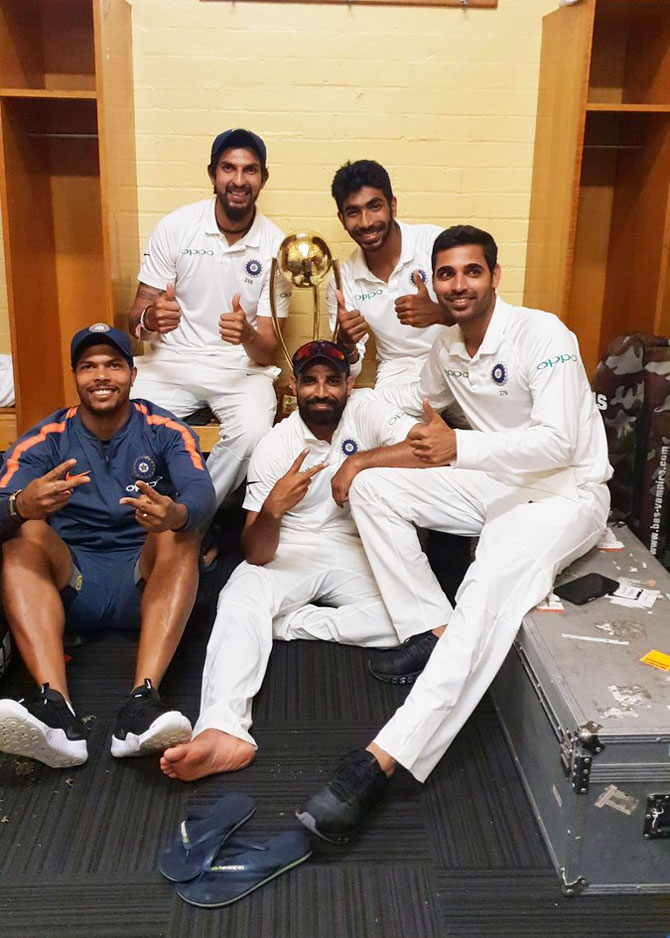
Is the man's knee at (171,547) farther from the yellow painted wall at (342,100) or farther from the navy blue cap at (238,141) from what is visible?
the yellow painted wall at (342,100)

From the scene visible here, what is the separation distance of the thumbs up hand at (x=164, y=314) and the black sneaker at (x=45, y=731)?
156cm

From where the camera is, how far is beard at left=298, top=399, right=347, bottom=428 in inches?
111

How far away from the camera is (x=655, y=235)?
3.59 m

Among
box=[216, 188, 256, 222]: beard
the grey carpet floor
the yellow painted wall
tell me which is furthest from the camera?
the yellow painted wall

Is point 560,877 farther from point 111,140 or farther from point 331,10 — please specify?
point 331,10

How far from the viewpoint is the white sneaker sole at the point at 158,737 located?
81.9 inches

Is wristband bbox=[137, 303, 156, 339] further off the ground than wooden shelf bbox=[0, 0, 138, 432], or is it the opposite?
wooden shelf bbox=[0, 0, 138, 432]

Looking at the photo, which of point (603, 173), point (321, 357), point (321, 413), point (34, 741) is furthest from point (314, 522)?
point (603, 173)

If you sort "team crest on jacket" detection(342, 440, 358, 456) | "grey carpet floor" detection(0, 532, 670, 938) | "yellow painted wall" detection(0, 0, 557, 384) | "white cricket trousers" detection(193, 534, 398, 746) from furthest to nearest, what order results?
"yellow painted wall" detection(0, 0, 557, 384), "team crest on jacket" detection(342, 440, 358, 456), "white cricket trousers" detection(193, 534, 398, 746), "grey carpet floor" detection(0, 532, 670, 938)

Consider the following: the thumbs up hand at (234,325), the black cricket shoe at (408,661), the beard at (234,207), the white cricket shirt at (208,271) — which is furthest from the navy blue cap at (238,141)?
the black cricket shoe at (408,661)

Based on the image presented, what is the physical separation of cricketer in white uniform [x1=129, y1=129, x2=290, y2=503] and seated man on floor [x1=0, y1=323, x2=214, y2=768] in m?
0.72

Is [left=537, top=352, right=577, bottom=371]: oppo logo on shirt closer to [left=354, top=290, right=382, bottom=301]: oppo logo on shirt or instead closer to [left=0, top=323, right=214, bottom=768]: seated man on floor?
[left=0, top=323, right=214, bottom=768]: seated man on floor

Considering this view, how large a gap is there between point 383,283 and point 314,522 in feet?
3.59

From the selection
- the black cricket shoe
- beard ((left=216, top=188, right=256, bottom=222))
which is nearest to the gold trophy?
beard ((left=216, top=188, right=256, bottom=222))
